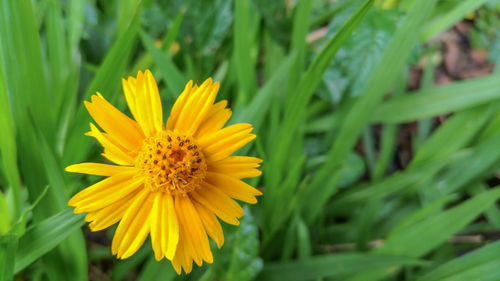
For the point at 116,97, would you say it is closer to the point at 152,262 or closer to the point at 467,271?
the point at 152,262

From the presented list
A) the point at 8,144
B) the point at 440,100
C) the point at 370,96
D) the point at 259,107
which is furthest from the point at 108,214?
the point at 440,100

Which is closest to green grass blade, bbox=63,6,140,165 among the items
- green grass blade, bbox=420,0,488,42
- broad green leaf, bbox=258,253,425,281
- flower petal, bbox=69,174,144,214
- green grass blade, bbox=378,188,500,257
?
flower petal, bbox=69,174,144,214

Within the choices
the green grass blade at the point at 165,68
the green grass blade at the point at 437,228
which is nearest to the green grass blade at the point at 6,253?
the green grass blade at the point at 165,68

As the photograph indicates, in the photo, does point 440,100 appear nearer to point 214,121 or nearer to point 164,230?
point 214,121

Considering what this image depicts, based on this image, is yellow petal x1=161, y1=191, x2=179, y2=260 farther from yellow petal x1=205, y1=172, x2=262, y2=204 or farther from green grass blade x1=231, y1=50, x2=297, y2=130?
green grass blade x1=231, y1=50, x2=297, y2=130

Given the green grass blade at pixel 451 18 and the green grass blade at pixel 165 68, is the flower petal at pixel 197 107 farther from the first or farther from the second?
the green grass blade at pixel 451 18

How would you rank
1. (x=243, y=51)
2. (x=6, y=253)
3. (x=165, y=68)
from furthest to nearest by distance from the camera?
(x=243, y=51), (x=165, y=68), (x=6, y=253)
